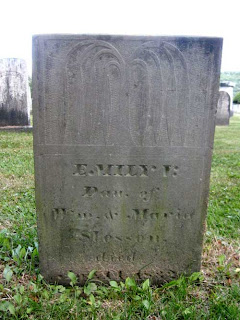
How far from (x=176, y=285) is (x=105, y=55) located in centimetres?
174

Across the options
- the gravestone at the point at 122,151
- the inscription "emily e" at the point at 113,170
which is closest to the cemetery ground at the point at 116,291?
the gravestone at the point at 122,151

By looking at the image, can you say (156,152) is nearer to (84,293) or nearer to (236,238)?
(84,293)

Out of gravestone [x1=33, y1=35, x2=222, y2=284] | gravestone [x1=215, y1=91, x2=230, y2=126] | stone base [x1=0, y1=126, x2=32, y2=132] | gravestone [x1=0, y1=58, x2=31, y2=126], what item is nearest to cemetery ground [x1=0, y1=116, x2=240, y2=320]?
gravestone [x1=33, y1=35, x2=222, y2=284]

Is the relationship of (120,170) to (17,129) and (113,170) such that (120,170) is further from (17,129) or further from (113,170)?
(17,129)

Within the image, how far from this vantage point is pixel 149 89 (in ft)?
7.40

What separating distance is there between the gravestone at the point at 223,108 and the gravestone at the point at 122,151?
12.6 m

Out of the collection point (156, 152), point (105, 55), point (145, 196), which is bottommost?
point (145, 196)

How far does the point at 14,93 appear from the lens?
371 inches

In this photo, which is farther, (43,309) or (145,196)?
(145,196)

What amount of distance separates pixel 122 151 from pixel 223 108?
44.6 feet

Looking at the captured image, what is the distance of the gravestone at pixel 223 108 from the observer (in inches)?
573

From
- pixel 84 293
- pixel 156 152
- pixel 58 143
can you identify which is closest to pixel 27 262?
pixel 84 293

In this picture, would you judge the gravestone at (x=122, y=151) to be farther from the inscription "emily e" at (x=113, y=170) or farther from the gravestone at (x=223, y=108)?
the gravestone at (x=223, y=108)

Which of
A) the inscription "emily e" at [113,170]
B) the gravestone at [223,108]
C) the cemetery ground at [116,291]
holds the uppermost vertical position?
the gravestone at [223,108]
